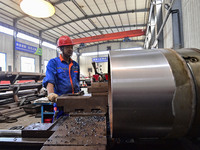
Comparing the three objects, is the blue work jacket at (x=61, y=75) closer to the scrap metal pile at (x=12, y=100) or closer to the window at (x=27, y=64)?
the scrap metal pile at (x=12, y=100)

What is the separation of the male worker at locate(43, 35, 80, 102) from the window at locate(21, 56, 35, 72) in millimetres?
6325

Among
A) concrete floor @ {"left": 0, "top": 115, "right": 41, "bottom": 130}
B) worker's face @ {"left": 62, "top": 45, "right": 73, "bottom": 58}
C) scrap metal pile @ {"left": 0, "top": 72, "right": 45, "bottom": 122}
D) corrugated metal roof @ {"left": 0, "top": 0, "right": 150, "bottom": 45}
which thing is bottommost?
concrete floor @ {"left": 0, "top": 115, "right": 41, "bottom": 130}

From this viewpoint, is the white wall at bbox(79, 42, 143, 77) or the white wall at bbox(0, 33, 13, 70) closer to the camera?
the white wall at bbox(0, 33, 13, 70)

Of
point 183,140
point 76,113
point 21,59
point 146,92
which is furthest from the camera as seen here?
point 21,59

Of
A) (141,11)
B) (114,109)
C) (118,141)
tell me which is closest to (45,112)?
(118,141)

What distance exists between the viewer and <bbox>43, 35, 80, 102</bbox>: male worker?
135 cm

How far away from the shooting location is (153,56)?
0.44 m

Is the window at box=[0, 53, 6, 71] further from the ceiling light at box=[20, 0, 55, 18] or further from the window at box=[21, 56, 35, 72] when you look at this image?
the ceiling light at box=[20, 0, 55, 18]

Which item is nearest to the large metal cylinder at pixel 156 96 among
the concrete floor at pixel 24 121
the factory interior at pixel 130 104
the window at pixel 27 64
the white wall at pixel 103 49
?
the factory interior at pixel 130 104

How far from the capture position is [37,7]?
254 centimetres

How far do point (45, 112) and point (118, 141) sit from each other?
2155 millimetres

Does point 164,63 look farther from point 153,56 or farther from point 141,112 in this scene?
point 141,112

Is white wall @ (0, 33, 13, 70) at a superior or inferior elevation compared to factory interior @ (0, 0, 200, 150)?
superior

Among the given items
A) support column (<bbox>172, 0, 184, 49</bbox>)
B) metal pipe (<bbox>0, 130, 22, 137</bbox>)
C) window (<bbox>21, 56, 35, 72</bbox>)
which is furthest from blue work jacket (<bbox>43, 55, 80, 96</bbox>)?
window (<bbox>21, 56, 35, 72</bbox>)
